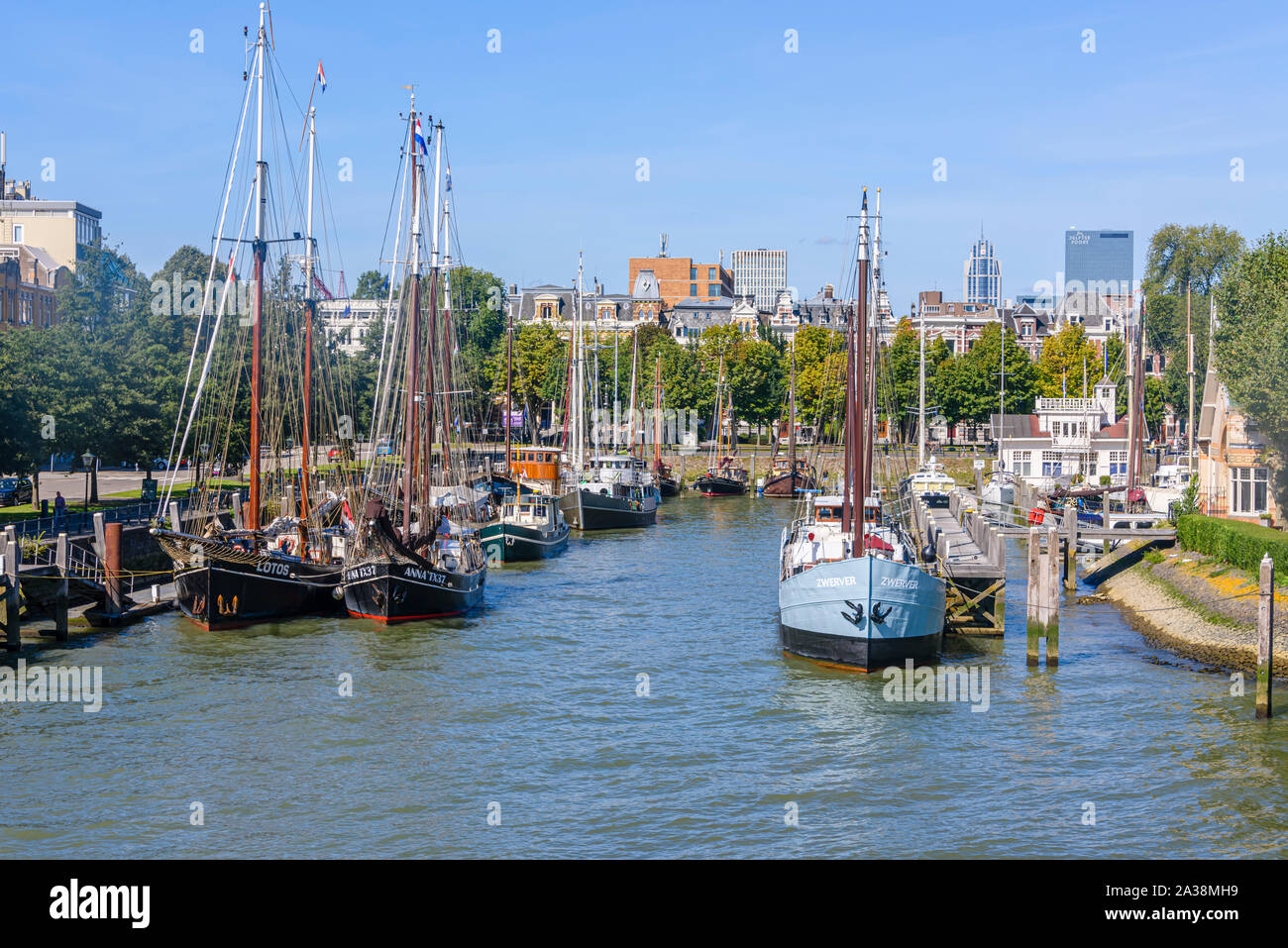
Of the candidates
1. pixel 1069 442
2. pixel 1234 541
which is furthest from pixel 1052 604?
pixel 1069 442

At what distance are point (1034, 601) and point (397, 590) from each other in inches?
746

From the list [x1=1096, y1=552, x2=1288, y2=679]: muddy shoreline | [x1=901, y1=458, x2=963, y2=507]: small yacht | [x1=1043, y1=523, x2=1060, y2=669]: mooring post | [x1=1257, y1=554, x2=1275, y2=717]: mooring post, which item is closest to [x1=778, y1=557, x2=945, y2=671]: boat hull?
[x1=1043, y1=523, x2=1060, y2=669]: mooring post

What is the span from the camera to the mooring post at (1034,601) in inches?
1321

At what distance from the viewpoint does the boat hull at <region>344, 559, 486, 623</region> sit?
3919cm

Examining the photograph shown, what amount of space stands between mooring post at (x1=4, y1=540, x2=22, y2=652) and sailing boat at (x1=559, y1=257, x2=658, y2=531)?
40592 millimetres

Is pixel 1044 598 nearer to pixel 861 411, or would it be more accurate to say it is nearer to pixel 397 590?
pixel 861 411

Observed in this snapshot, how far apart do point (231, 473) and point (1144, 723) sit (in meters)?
60.5

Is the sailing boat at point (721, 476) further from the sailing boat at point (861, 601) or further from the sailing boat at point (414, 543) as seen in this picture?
the sailing boat at point (861, 601)

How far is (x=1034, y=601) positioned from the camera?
34500 millimetres

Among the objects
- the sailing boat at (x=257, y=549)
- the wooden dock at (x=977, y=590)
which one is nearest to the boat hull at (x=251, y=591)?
the sailing boat at (x=257, y=549)

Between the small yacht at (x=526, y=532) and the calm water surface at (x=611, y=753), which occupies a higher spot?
the small yacht at (x=526, y=532)

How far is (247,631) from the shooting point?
37.9 meters

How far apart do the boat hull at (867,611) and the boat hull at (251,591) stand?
16.2 metres
